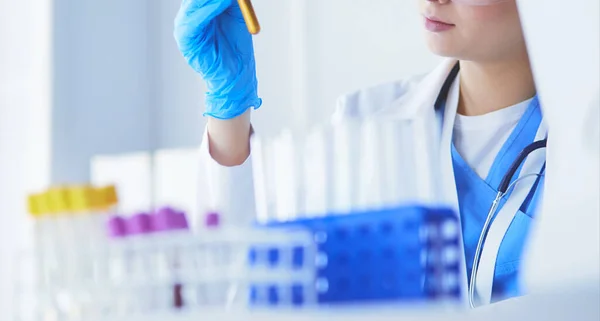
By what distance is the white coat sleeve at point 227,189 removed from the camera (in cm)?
92

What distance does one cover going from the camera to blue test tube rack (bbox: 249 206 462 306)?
506 millimetres

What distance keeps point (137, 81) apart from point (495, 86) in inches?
31.6

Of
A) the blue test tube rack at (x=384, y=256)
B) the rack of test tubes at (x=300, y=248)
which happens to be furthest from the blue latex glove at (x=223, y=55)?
the blue test tube rack at (x=384, y=256)

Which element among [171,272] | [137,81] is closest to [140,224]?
[171,272]

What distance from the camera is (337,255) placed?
Answer: 1.75 ft

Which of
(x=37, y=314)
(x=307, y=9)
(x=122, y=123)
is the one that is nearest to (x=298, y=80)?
(x=307, y=9)

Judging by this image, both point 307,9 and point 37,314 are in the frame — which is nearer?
point 37,314

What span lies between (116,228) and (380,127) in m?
0.28

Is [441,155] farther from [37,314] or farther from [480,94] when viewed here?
[37,314]

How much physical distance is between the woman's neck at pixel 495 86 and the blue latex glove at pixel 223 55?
0.91 ft

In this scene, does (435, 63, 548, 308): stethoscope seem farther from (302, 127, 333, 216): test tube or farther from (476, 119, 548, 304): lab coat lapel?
(302, 127, 333, 216): test tube

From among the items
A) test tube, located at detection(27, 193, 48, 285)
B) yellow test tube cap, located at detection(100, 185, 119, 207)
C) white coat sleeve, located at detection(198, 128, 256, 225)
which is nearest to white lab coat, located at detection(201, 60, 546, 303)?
white coat sleeve, located at detection(198, 128, 256, 225)

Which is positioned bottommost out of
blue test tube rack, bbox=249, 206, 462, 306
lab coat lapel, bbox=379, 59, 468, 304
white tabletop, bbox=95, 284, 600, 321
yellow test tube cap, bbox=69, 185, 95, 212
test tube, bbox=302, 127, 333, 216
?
white tabletop, bbox=95, 284, 600, 321

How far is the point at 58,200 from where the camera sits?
3.62 feet
